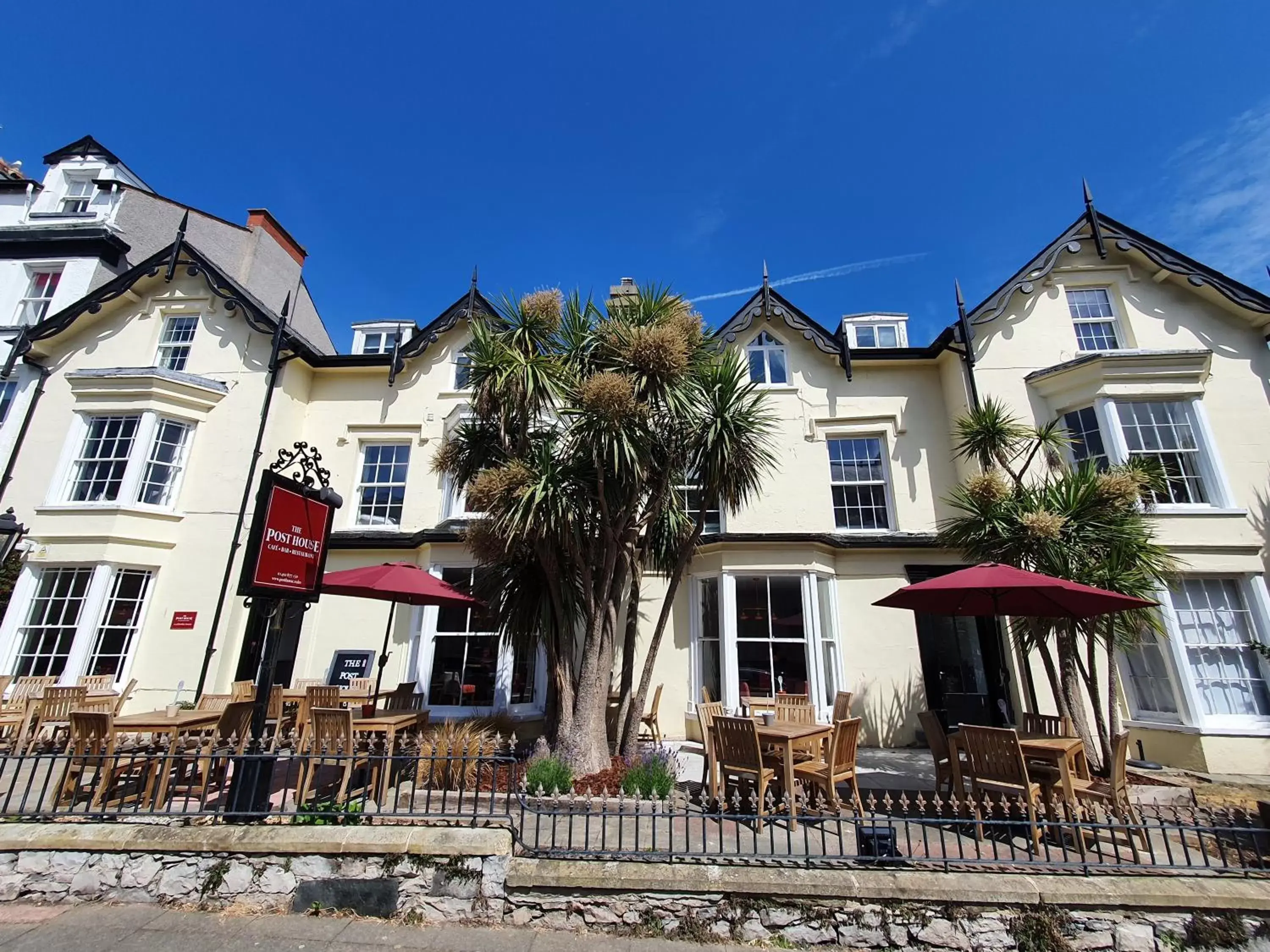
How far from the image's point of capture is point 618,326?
310 inches

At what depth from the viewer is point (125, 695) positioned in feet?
26.4

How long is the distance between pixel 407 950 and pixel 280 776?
4.74 m

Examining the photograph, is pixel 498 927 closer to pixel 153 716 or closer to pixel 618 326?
pixel 153 716

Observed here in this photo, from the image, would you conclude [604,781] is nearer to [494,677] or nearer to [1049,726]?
[494,677]

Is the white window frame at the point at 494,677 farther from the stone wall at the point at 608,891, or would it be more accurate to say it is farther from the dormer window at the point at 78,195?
the dormer window at the point at 78,195

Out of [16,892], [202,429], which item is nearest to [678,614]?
[16,892]

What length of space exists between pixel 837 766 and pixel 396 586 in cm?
572

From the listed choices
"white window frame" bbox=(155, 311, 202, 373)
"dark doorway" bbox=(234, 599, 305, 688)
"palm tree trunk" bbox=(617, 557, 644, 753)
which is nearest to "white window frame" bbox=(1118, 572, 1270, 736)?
"palm tree trunk" bbox=(617, 557, 644, 753)

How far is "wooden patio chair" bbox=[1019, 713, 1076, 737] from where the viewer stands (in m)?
6.77

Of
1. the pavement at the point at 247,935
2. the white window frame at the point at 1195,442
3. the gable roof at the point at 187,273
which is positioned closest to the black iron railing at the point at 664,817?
the pavement at the point at 247,935

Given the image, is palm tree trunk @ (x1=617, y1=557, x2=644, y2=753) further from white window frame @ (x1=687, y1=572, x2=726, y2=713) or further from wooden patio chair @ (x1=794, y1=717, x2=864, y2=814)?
wooden patio chair @ (x1=794, y1=717, x2=864, y2=814)

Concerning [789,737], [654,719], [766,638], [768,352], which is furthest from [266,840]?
[768,352]

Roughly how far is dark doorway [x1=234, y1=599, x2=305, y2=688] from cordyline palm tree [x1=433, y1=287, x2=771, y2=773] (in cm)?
259

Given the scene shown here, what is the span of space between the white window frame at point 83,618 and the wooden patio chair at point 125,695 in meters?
0.31
